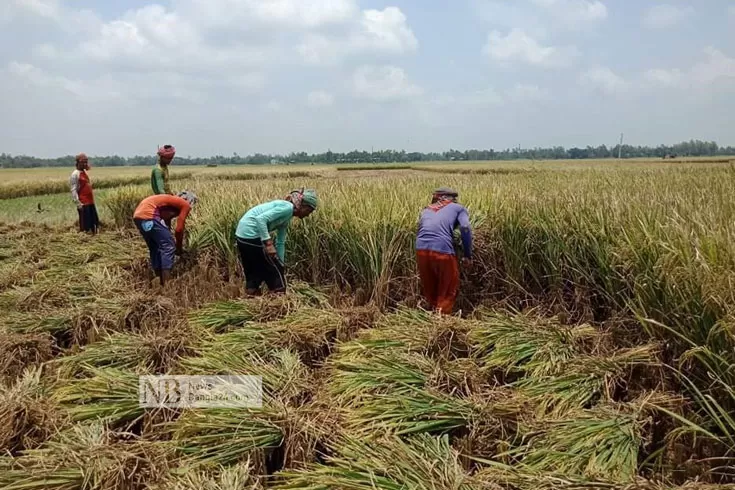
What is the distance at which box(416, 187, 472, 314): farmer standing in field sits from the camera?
4633mm

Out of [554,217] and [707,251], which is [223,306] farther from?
[707,251]

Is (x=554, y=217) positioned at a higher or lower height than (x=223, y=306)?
higher

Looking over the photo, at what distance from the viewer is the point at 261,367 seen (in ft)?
11.7

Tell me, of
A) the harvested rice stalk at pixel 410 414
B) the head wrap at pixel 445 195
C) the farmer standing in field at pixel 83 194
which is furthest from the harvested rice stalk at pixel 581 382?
the farmer standing in field at pixel 83 194

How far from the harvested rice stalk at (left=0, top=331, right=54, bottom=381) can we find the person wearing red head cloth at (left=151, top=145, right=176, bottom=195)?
326cm

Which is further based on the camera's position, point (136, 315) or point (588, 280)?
point (136, 315)

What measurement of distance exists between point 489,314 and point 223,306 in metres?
2.47

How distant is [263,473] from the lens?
9.00 feet

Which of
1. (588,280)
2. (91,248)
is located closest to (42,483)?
(588,280)

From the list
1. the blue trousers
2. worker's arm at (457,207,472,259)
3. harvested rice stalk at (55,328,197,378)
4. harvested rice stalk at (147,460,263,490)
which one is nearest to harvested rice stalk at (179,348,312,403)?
harvested rice stalk at (55,328,197,378)

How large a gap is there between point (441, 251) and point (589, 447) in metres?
2.34

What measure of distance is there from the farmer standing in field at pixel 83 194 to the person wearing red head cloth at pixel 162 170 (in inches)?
112

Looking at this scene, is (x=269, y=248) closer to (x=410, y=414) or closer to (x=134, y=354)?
(x=134, y=354)

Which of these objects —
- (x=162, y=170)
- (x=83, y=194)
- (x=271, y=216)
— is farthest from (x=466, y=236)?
(x=83, y=194)
